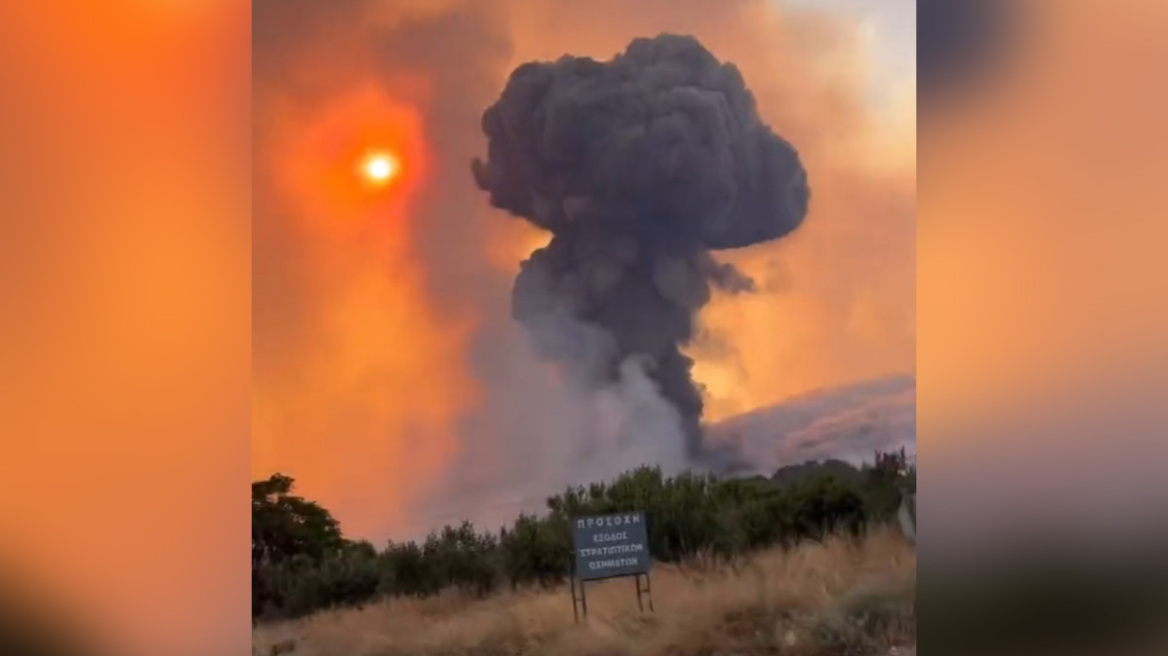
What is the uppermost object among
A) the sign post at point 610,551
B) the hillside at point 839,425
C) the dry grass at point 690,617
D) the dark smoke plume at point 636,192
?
the dark smoke plume at point 636,192

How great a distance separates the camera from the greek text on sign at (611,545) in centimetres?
195

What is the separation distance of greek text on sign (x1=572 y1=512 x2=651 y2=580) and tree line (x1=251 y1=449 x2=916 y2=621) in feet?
0.07

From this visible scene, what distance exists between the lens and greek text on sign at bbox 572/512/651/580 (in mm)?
1949

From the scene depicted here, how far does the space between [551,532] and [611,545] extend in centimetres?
15

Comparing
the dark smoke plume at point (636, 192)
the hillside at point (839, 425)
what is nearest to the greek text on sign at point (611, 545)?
the dark smoke plume at point (636, 192)

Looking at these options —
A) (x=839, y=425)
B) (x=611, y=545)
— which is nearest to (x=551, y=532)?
(x=611, y=545)

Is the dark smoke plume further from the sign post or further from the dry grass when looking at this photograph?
the dry grass

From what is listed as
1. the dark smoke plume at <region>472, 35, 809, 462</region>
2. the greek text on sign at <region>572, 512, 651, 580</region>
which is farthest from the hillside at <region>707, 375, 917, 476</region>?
the greek text on sign at <region>572, 512, 651, 580</region>

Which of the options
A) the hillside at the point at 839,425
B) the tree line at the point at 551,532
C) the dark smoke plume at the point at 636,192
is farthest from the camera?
the hillside at the point at 839,425

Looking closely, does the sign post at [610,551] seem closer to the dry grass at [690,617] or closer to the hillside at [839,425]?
the dry grass at [690,617]

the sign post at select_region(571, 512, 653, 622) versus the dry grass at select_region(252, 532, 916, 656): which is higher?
the sign post at select_region(571, 512, 653, 622)

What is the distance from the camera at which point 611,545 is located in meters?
1.96

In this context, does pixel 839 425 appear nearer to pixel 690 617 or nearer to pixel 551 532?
pixel 690 617

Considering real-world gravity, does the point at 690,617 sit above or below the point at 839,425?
below
